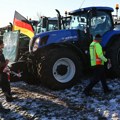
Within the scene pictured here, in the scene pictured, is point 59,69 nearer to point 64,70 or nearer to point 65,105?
point 64,70

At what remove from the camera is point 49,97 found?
8812 millimetres

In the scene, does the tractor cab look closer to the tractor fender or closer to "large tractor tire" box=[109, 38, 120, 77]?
A: the tractor fender

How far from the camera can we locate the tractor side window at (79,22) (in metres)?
10.4

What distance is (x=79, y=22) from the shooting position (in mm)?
10625

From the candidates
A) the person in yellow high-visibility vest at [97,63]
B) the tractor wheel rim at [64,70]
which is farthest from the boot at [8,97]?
the person in yellow high-visibility vest at [97,63]

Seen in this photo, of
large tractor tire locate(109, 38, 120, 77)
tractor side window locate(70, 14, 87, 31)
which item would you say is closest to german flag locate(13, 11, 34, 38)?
tractor side window locate(70, 14, 87, 31)

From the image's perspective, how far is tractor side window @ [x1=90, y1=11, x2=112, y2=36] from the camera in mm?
10281

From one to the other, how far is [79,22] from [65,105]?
350 centimetres

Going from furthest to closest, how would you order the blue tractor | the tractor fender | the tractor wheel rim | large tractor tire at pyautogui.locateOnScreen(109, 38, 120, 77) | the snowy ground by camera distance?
1. the tractor fender
2. large tractor tire at pyautogui.locateOnScreen(109, 38, 120, 77)
3. the tractor wheel rim
4. the blue tractor
5. the snowy ground

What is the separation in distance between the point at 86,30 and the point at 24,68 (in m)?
2.19

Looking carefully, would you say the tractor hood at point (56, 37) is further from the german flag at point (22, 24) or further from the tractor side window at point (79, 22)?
the german flag at point (22, 24)

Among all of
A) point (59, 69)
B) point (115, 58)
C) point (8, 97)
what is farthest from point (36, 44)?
point (115, 58)

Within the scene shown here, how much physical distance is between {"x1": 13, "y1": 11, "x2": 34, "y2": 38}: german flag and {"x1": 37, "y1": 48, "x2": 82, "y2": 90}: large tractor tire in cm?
225

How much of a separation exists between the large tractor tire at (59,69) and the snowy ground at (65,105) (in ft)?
0.75
